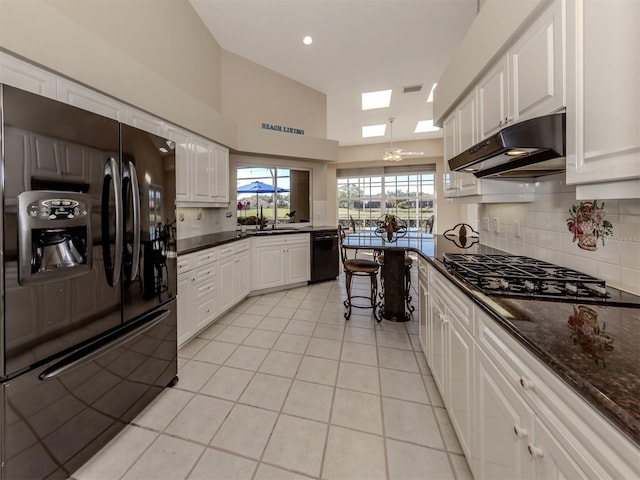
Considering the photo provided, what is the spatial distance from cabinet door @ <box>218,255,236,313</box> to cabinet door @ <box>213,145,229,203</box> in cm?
93

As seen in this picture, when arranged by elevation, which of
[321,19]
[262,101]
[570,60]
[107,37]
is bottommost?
[570,60]

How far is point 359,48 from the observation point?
3906 millimetres

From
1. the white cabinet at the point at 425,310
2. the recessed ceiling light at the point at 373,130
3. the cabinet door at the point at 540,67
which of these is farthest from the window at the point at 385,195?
the cabinet door at the point at 540,67

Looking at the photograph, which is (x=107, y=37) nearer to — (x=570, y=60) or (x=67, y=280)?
(x=67, y=280)

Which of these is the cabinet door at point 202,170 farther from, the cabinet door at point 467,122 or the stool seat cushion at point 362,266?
the cabinet door at point 467,122

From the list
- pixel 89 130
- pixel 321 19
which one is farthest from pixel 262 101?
pixel 89 130

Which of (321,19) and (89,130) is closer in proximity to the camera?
(89,130)

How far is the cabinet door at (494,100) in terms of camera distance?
5.21 feet

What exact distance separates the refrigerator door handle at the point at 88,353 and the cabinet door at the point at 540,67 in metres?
2.43

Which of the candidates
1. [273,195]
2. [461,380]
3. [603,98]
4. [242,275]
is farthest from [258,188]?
[603,98]

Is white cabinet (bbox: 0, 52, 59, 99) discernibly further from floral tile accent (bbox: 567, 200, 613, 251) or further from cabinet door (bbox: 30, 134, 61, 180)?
floral tile accent (bbox: 567, 200, 613, 251)

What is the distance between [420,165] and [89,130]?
310 inches

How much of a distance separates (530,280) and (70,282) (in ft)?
6.98

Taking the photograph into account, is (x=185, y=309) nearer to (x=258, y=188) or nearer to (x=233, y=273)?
(x=233, y=273)
